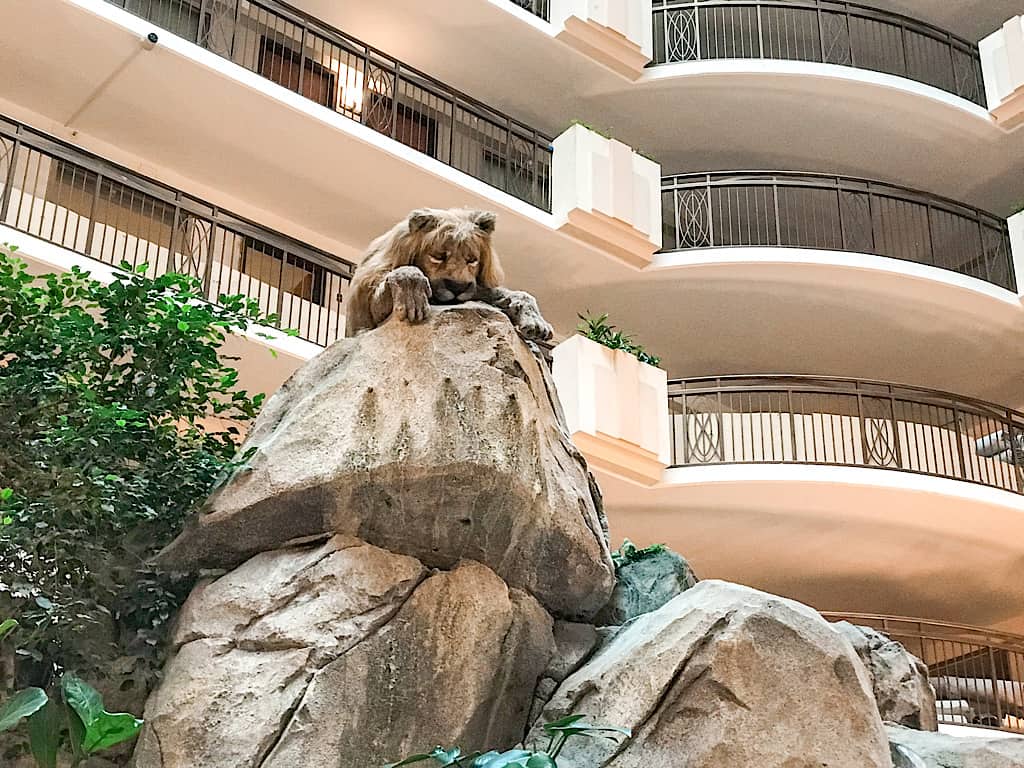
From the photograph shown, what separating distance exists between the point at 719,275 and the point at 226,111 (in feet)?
21.2

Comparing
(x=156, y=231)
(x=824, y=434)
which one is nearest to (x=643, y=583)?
(x=156, y=231)

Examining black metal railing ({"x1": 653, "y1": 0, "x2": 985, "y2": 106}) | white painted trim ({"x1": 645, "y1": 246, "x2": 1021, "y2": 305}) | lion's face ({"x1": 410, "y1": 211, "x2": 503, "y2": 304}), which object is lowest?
lion's face ({"x1": 410, "y1": 211, "x2": 503, "y2": 304})

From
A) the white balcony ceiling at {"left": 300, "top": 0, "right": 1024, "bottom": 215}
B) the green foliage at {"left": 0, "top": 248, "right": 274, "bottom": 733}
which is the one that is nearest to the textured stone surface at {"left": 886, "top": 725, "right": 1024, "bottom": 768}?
the green foliage at {"left": 0, "top": 248, "right": 274, "bottom": 733}

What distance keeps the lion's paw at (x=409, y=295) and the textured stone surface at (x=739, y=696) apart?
5.89 feet

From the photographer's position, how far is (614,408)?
44.6ft

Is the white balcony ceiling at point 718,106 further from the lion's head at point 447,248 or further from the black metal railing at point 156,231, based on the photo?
the lion's head at point 447,248

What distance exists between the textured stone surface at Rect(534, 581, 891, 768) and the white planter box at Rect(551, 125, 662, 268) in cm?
1064

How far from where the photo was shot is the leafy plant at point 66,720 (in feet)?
14.5

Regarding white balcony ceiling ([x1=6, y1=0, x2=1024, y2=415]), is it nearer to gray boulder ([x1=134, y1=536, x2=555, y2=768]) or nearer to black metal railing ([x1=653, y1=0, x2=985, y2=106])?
black metal railing ([x1=653, y1=0, x2=985, y2=106])

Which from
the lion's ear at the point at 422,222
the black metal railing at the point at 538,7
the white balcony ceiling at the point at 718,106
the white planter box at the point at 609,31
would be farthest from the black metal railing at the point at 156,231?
the lion's ear at the point at 422,222

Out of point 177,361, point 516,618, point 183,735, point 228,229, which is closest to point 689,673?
point 516,618

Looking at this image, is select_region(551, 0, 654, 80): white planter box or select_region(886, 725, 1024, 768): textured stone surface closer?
select_region(886, 725, 1024, 768): textured stone surface

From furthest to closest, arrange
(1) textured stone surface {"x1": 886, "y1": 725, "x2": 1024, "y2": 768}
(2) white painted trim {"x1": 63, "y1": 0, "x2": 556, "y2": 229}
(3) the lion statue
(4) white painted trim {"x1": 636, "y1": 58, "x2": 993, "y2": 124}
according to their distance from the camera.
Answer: (4) white painted trim {"x1": 636, "y1": 58, "x2": 993, "y2": 124} → (2) white painted trim {"x1": 63, "y1": 0, "x2": 556, "y2": 229} → (3) the lion statue → (1) textured stone surface {"x1": 886, "y1": 725, "x2": 1024, "y2": 768}

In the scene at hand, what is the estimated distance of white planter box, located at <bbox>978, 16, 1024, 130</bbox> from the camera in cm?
1708
